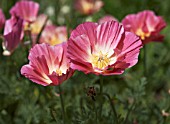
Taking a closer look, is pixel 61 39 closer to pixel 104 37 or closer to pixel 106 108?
pixel 106 108

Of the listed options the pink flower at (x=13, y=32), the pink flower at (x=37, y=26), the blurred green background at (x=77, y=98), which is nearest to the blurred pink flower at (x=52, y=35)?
the blurred green background at (x=77, y=98)

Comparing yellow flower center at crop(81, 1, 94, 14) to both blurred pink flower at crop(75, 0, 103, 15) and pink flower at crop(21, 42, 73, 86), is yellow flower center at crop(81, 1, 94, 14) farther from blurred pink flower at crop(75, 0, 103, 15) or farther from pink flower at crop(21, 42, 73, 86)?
pink flower at crop(21, 42, 73, 86)

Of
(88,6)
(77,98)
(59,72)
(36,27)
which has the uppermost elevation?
(88,6)

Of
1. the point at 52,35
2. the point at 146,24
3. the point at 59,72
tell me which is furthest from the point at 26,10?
the point at 59,72

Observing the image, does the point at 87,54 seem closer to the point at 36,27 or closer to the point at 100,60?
the point at 100,60

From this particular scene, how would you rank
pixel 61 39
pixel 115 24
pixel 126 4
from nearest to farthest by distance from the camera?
pixel 115 24
pixel 61 39
pixel 126 4

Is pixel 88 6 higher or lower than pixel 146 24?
higher

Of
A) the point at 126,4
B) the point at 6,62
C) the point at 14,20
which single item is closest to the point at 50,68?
the point at 14,20


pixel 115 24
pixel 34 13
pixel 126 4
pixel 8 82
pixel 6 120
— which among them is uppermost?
pixel 126 4
